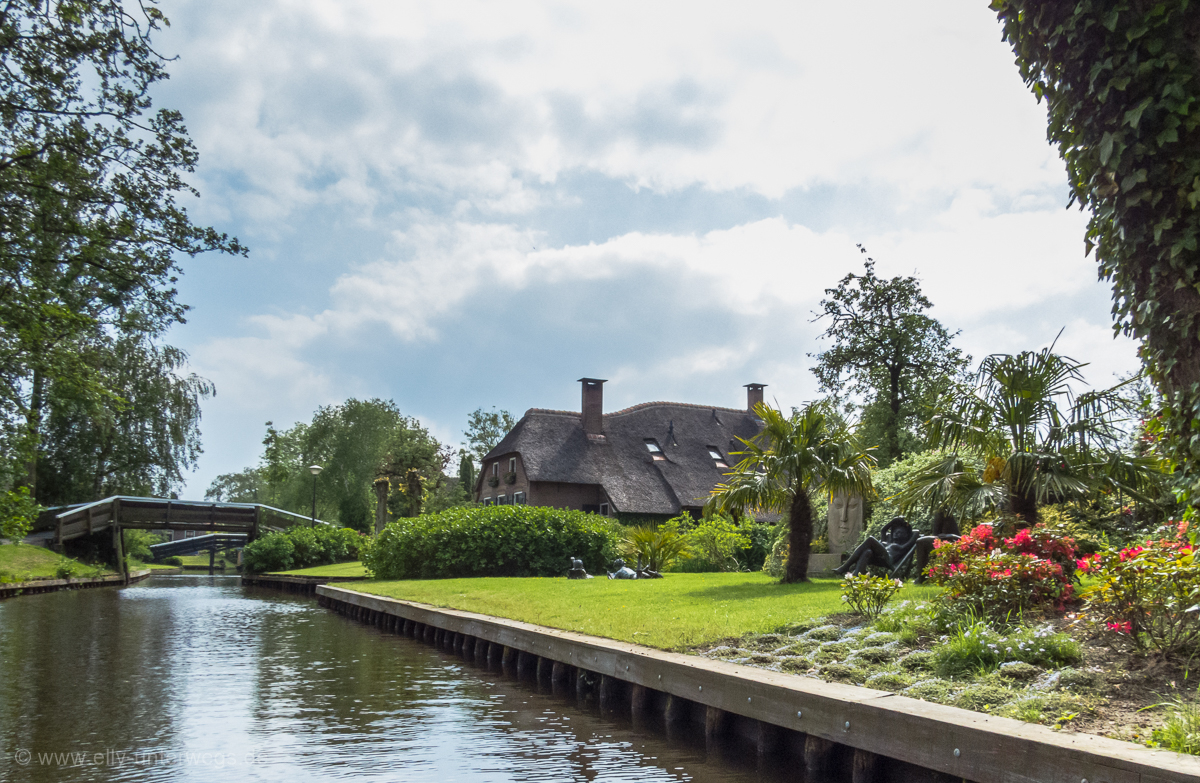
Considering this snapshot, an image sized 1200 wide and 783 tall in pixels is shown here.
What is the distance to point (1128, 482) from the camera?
420 inches

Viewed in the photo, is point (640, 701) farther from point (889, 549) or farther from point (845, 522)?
point (845, 522)

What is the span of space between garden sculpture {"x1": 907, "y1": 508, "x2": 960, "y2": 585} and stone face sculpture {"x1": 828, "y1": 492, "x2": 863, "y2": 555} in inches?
163

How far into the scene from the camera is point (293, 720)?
8914 mm

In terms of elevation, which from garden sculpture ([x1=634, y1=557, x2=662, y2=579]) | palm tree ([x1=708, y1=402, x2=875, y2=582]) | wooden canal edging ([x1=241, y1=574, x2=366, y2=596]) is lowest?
wooden canal edging ([x1=241, y1=574, x2=366, y2=596])

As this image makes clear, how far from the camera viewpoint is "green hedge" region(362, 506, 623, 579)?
24.9m

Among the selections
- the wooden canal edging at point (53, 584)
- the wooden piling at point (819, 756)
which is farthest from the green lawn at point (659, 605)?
the wooden canal edging at point (53, 584)

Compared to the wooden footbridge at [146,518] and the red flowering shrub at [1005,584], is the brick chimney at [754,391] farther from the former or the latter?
the red flowering shrub at [1005,584]

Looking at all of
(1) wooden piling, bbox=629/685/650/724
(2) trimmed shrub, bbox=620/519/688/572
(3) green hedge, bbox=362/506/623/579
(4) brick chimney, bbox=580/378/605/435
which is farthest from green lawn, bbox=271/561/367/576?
(1) wooden piling, bbox=629/685/650/724

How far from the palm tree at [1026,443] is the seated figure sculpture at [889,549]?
4.21 ft

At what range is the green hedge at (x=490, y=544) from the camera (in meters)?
24.9

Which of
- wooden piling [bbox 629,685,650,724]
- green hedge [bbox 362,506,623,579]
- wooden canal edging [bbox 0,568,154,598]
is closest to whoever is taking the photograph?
wooden piling [bbox 629,685,650,724]

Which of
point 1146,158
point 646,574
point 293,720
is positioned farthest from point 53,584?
point 1146,158

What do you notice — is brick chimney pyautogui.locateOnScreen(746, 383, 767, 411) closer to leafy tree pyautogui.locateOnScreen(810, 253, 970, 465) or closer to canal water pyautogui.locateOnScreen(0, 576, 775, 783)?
leafy tree pyautogui.locateOnScreen(810, 253, 970, 465)

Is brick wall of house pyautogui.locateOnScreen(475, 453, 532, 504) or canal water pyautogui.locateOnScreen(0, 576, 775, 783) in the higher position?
brick wall of house pyautogui.locateOnScreen(475, 453, 532, 504)
